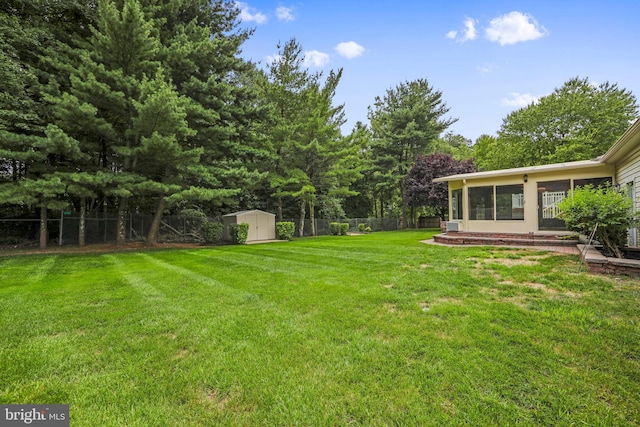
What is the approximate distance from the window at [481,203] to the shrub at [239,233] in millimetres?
9608

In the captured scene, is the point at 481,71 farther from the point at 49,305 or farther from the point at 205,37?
the point at 49,305

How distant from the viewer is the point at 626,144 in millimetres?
5984

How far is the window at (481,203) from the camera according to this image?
34.6ft

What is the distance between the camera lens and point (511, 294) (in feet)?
12.5

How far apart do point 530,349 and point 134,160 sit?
12229mm

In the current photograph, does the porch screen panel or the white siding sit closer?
the white siding

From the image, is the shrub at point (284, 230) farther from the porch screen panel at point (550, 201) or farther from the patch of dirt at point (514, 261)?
the porch screen panel at point (550, 201)

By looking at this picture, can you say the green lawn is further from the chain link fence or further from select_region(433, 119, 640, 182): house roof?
the chain link fence

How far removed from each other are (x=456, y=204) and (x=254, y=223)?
9.42 m

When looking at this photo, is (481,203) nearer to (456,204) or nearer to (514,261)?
(456,204)

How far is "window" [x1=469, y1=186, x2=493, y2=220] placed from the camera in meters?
10.5

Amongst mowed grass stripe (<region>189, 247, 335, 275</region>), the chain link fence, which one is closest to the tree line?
the chain link fence

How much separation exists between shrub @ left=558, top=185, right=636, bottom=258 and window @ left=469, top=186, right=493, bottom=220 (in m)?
4.75

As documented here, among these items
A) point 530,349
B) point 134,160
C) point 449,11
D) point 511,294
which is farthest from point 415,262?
point 134,160
